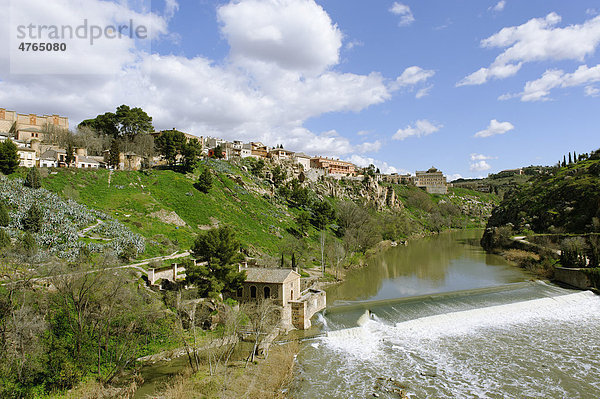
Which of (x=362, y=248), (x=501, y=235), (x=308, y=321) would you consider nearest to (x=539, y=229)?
(x=501, y=235)

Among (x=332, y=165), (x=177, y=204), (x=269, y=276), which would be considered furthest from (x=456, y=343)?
(x=332, y=165)

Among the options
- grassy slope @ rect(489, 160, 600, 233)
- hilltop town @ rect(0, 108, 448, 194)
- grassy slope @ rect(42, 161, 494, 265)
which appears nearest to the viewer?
grassy slope @ rect(42, 161, 494, 265)

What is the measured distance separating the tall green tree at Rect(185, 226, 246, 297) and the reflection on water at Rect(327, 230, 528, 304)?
12.1 metres

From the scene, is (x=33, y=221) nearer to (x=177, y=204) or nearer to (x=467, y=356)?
(x=177, y=204)

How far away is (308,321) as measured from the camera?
1134 inches

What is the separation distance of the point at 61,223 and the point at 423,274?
46021mm

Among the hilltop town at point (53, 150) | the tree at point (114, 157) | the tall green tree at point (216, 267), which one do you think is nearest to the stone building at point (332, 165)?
the hilltop town at point (53, 150)

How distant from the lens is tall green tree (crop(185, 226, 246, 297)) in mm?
28469

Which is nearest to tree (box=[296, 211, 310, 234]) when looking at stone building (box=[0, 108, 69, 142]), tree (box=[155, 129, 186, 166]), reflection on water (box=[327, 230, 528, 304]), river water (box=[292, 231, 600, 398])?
reflection on water (box=[327, 230, 528, 304])

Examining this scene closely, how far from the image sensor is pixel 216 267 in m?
28.9

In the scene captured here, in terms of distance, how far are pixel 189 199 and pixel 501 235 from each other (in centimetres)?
5983

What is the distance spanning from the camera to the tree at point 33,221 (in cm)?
3105

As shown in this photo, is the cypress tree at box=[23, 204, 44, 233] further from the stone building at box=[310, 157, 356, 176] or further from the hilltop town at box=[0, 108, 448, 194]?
the stone building at box=[310, 157, 356, 176]

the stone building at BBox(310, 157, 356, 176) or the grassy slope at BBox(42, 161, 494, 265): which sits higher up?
the stone building at BBox(310, 157, 356, 176)
